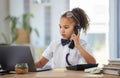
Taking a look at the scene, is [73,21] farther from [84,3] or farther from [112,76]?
[84,3]

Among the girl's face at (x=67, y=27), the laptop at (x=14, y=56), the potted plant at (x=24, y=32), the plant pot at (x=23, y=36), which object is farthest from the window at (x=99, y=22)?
the laptop at (x=14, y=56)

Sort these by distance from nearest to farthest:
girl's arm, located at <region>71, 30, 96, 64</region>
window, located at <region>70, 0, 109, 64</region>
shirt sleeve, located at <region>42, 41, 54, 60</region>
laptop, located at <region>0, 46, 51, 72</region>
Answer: laptop, located at <region>0, 46, 51, 72</region>, girl's arm, located at <region>71, 30, 96, 64</region>, shirt sleeve, located at <region>42, 41, 54, 60</region>, window, located at <region>70, 0, 109, 64</region>

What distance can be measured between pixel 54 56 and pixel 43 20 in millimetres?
2083

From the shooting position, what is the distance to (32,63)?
207 centimetres

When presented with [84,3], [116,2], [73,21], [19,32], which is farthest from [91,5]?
[73,21]

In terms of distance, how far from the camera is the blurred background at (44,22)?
4.30m

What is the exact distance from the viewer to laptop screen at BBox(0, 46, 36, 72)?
2055 mm

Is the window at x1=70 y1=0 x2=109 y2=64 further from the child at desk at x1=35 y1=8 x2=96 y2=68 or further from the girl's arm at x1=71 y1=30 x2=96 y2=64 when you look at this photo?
the girl's arm at x1=71 y1=30 x2=96 y2=64

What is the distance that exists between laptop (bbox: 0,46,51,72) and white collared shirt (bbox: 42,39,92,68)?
54 centimetres

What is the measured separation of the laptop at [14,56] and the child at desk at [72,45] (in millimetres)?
532

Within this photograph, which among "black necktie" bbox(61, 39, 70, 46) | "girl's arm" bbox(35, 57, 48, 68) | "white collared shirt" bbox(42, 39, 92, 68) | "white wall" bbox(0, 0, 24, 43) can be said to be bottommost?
"girl's arm" bbox(35, 57, 48, 68)

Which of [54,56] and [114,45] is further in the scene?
[114,45]

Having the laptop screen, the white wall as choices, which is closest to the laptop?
the laptop screen

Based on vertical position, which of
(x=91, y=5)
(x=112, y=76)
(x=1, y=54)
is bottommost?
(x=112, y=76)
